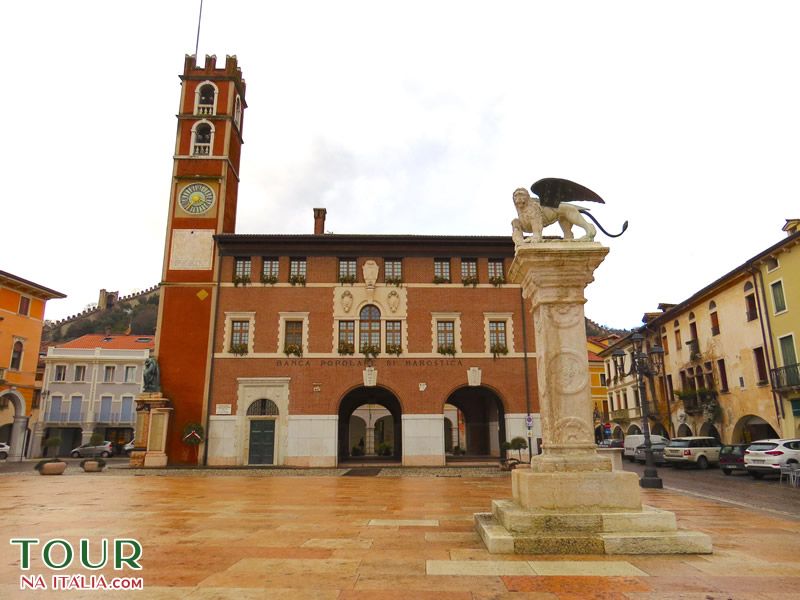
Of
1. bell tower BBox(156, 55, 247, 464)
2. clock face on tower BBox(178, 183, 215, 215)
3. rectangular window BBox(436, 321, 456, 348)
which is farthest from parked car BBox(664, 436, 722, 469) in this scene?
clock face on tower BBox(178, 183, 215, 215)

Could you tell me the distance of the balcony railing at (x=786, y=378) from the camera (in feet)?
81.2

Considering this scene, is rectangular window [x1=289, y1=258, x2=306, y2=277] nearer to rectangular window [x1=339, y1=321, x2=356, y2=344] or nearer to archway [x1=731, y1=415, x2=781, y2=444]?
rectangular window [x1=339, y1=321, x2=356, y2=344]

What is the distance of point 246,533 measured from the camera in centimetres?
727

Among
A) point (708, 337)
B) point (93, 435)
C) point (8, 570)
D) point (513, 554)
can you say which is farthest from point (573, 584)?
point (93, 435)

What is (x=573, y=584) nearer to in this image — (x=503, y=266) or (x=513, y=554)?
(x=513, y=554)

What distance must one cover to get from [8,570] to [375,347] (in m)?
22.9

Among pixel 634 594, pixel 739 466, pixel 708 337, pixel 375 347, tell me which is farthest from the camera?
pixel 708 337

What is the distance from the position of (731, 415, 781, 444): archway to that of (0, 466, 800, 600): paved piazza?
23.3m

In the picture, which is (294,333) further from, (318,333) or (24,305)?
(24,305)

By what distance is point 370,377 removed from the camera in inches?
1082

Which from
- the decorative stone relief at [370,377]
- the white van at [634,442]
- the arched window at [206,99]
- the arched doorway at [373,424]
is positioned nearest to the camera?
the decorative stone relief at [370,377]

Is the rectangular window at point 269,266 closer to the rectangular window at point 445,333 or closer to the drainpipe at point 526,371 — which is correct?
the rectangular window at point 445,333

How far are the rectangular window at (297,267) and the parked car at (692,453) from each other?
837 inches

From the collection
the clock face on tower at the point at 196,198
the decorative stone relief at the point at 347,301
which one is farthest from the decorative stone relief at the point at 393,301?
the clock face on tower at the point at 196,198
